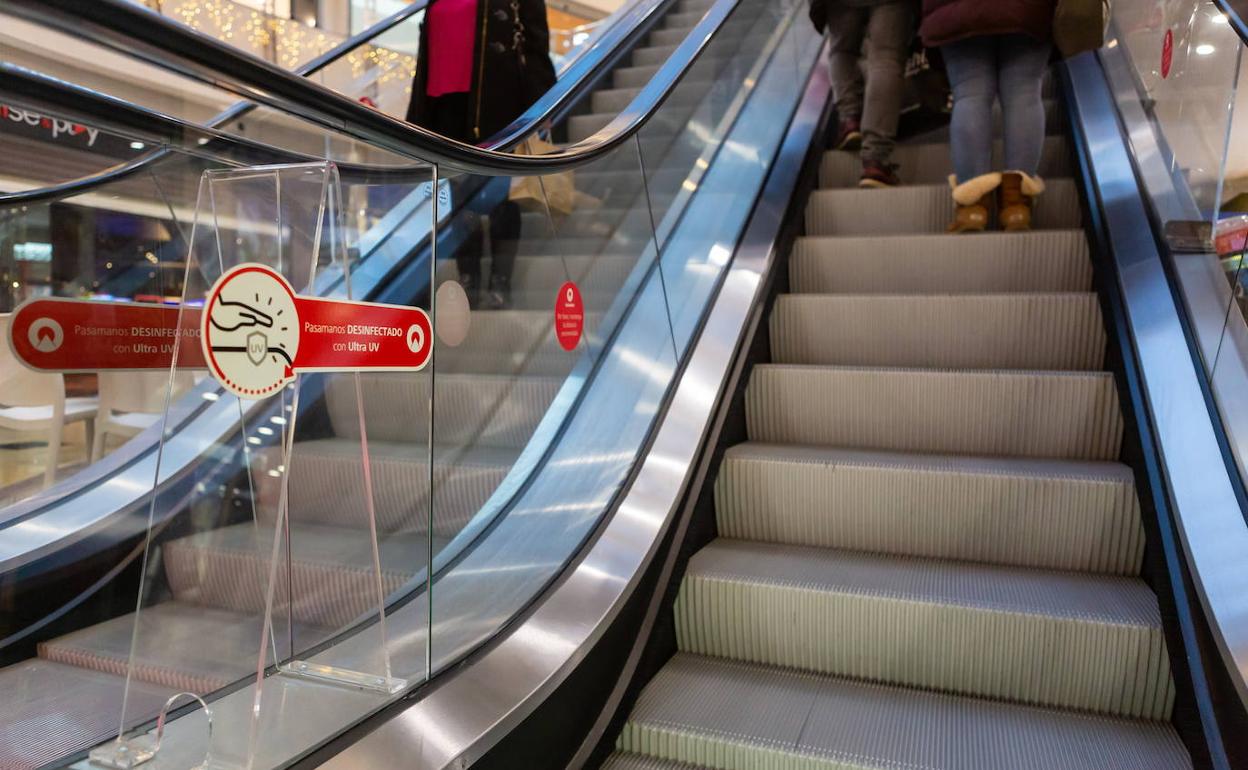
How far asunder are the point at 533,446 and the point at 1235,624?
1.47m

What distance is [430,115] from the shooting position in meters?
3.42

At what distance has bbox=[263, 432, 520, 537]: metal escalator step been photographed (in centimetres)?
161

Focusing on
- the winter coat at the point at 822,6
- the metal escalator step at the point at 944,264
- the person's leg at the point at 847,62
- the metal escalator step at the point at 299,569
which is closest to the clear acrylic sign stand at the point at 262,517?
the metal escalator step at the point at 299,569

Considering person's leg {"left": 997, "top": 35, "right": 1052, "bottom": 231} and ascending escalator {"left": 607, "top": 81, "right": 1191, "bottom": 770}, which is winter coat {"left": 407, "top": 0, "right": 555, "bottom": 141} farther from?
person's leg {"left": 997, "top": 35, "right": 1052, "bottom": 231}

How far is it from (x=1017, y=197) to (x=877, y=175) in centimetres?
60

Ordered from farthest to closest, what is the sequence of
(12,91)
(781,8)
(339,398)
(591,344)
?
(781,8) → (591,344) → (339,398) → (12,91)

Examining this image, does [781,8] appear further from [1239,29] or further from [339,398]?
[339,398]

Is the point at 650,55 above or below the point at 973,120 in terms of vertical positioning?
above

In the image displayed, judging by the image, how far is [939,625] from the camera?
2.08 meters

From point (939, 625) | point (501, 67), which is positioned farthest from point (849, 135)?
point (939, 625)

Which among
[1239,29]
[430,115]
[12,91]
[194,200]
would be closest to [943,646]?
[1239,29]

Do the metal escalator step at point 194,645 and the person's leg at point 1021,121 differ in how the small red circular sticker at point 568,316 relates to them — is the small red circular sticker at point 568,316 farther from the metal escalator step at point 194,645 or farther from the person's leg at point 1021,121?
the person's leg at point 1021,121

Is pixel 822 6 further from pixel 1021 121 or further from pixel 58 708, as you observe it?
pixel 58 708

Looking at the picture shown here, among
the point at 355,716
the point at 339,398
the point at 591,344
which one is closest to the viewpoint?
the point at 355,716
